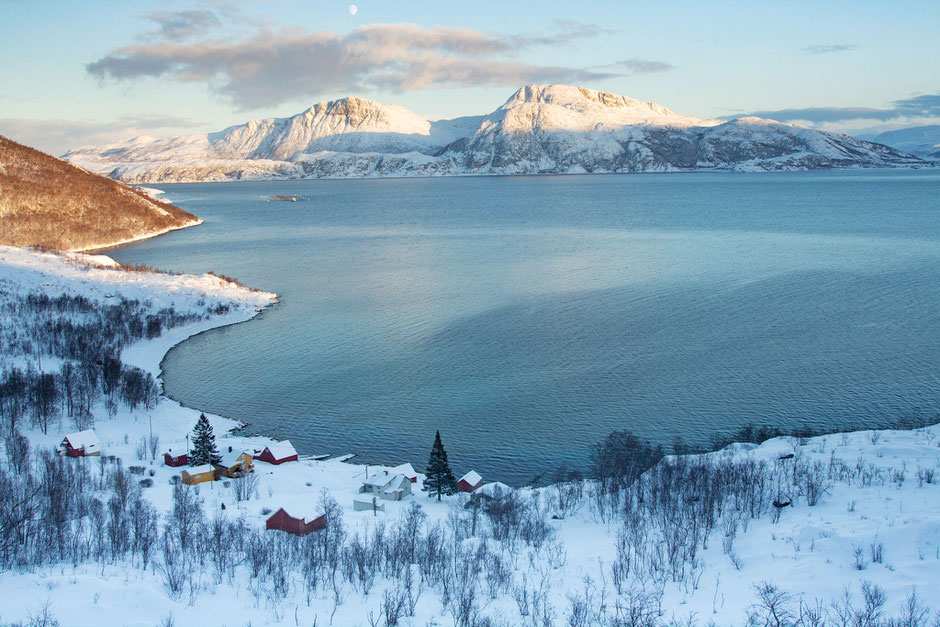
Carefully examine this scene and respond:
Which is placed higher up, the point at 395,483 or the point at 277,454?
the point at 277,454

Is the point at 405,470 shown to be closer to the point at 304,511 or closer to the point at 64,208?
the point at 304,511

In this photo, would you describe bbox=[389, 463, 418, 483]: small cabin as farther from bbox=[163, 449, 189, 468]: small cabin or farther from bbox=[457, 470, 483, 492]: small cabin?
bbox=[163, 449, 189, 468]: small cabin

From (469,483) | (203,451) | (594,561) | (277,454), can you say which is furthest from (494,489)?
(203,451)

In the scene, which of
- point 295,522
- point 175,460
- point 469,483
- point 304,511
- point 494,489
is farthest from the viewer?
point 175,460

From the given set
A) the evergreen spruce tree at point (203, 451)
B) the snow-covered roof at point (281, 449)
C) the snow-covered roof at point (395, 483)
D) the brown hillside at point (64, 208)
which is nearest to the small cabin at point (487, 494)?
the snow-covered roof at point (395, 483)

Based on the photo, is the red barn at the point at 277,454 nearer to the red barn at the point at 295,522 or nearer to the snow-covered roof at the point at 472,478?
the red barn at the point at 295,522

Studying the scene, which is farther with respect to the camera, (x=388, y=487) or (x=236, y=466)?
(x=236, y=466)

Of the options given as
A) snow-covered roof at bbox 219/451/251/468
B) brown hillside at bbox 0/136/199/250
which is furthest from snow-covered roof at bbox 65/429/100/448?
brown hillside at bbox 0/136/199/250
